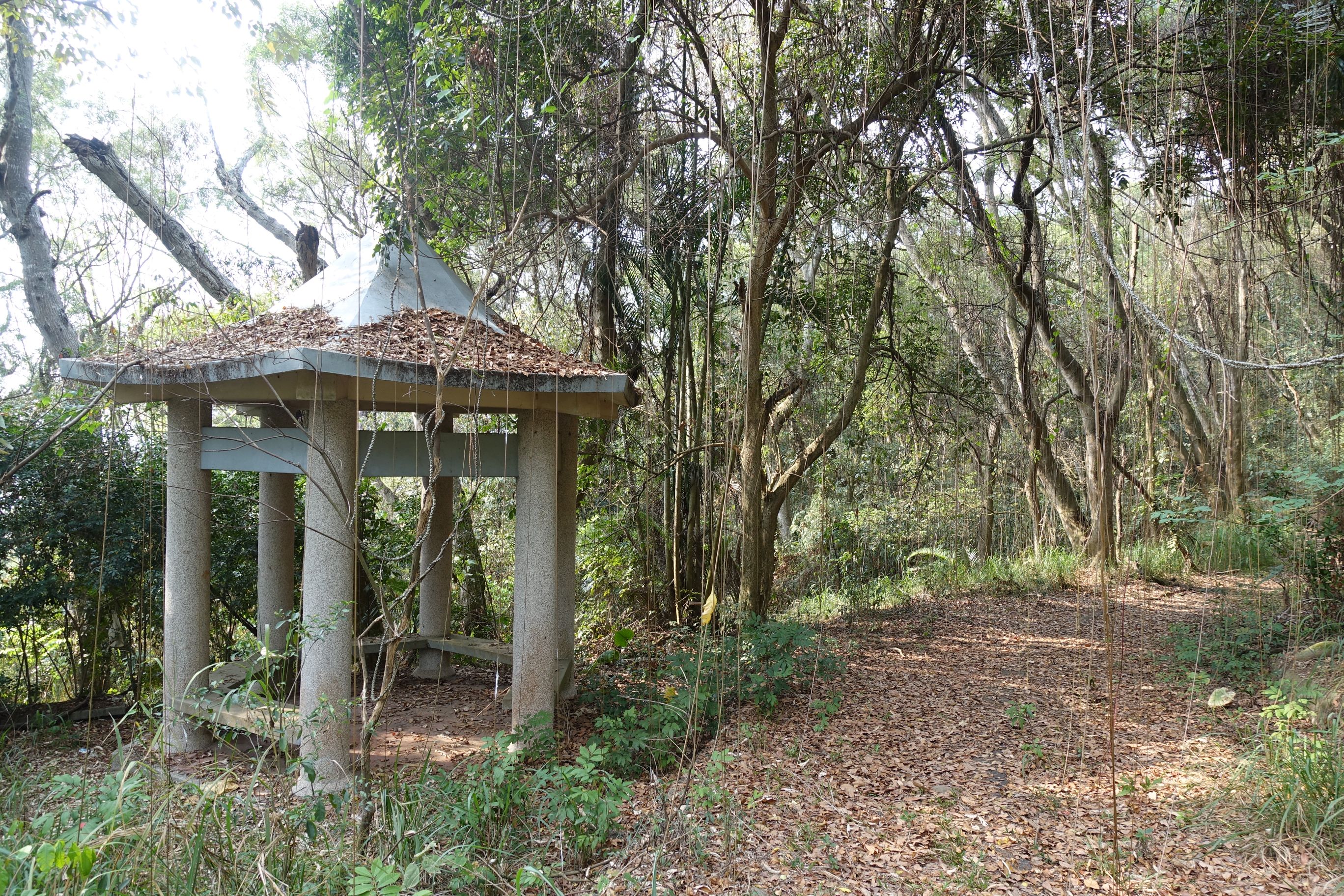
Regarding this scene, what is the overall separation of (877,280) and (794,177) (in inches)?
88.1

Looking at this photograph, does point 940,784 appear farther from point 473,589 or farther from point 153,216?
point 153,216

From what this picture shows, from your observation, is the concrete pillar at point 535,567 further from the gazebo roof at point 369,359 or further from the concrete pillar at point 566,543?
the concrete pillar at point 566,543

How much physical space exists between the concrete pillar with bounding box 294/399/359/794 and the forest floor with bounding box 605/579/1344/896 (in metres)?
1.76

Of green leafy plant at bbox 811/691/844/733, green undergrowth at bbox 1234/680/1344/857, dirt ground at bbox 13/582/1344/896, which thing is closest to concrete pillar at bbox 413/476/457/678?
dirt ground at bbox 13/582/1344/896

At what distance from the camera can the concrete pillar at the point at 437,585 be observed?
7.09 m

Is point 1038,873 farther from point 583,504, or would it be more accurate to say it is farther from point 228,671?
point 583,504

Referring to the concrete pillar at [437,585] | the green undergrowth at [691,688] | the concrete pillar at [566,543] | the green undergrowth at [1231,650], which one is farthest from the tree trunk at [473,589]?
the green undergrowth at [1231,650]

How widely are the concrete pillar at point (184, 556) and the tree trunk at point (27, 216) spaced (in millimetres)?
6598

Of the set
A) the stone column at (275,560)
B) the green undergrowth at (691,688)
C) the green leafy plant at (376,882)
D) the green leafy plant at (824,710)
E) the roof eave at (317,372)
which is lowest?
the green leafy plant at (824,710)

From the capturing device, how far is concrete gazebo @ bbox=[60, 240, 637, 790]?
4.43 m

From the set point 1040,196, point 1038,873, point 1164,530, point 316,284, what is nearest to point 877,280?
point 316,284

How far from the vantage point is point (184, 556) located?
17.6 feet

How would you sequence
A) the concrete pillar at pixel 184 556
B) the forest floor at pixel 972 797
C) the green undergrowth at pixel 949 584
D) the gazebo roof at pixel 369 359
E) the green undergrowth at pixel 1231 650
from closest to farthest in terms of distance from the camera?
the forest floor at pixel 972 797, the gazebo roof at pixel 369 359, the concrete pillar at pixel 184 556, the green undergrowth at pixel 1231 650, the green undergrowth at pixel 949 584

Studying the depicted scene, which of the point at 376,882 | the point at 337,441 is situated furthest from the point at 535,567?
the point at 376,882
